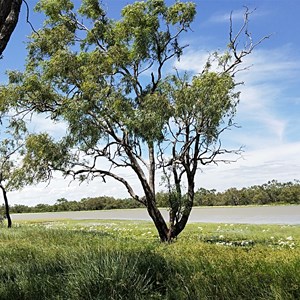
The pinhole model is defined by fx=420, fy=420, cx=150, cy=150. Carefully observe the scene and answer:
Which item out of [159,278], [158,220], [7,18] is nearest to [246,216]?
[158,220]

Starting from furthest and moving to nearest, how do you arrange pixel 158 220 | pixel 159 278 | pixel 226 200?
1. pixel 226 200
2. pixel 158 220
3. pixel 159 278

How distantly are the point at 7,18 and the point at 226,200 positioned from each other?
239 ft

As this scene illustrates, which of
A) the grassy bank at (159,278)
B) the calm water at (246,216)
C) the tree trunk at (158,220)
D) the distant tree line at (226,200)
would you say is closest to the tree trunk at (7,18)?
the grassy bank at (159,278)

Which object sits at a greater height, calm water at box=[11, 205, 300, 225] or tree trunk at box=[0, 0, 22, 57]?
tree trunk at box=[0, 0, 22, 57]

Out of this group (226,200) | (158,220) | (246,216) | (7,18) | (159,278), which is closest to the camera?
(7,18)

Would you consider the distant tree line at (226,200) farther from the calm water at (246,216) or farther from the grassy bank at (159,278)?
the grassy bank at (159,278)

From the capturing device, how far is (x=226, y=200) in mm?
75500

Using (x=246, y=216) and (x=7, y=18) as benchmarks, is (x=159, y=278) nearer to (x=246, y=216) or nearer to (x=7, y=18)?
(x=7, y=18)

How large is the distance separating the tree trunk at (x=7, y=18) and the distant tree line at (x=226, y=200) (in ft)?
198

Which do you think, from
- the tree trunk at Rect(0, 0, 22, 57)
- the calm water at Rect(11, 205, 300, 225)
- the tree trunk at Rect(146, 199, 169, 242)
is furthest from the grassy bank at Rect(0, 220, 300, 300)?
the calm water at Rect(11, 205, 300, 225)

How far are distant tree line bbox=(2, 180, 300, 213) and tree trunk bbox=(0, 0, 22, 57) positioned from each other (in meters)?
60.2

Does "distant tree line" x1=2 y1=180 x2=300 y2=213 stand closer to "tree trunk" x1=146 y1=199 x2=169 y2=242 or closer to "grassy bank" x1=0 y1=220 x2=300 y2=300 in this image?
"tree trunk" x1=146 y1=199 x2=169 y2=242

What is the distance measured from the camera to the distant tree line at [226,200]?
69.6 metres

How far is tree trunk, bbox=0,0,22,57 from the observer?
511cm
